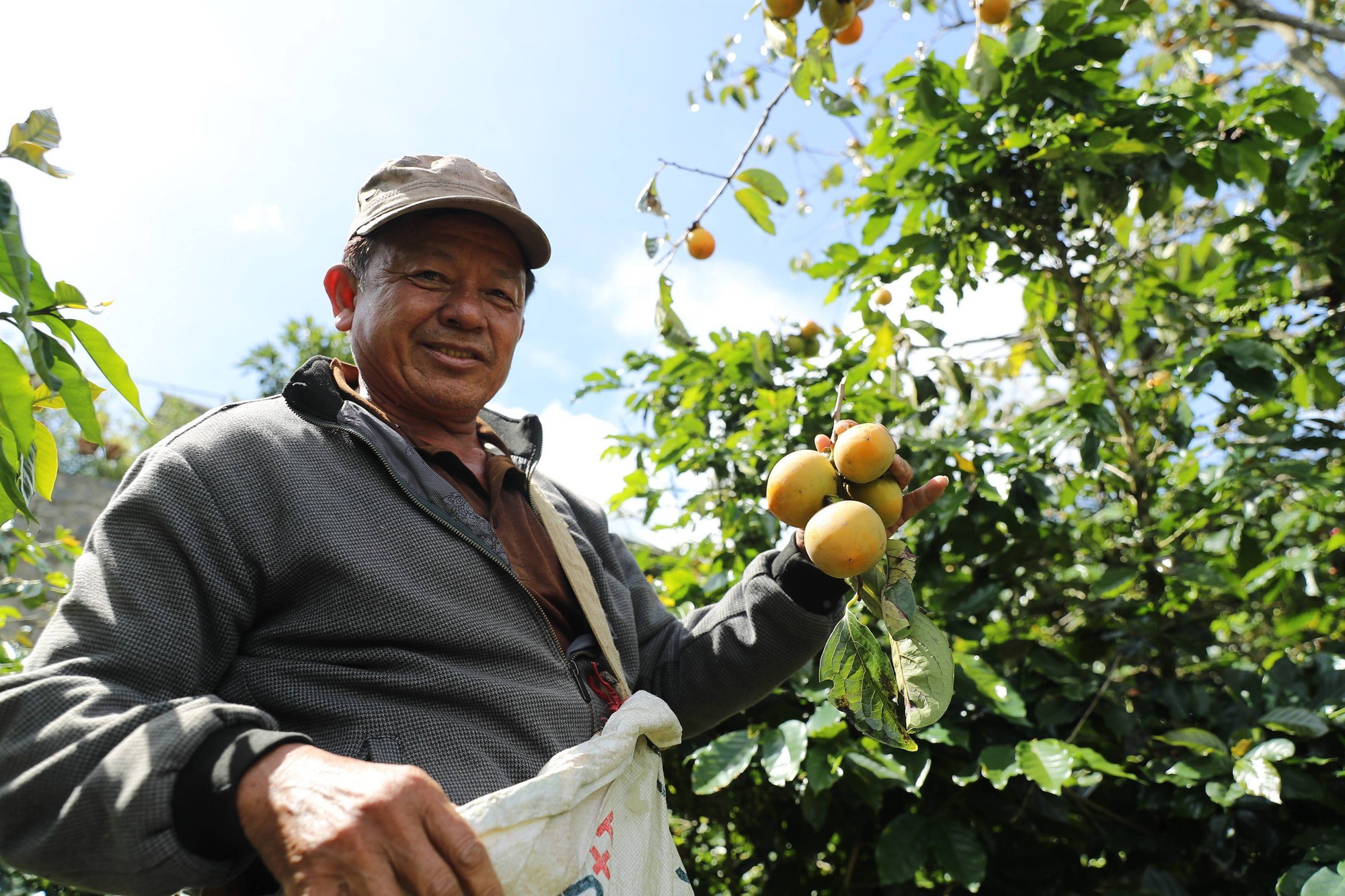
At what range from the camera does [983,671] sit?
2.06 meters

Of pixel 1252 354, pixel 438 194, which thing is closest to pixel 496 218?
pixel 438 194

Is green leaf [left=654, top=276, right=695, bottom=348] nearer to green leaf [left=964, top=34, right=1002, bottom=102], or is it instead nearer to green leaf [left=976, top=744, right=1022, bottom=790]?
green leaf [left=964, top=34, right=1002, bottom=102]

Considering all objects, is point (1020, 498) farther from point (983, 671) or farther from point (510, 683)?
point (510, 683)

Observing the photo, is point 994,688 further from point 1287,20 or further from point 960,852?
point 1287,20

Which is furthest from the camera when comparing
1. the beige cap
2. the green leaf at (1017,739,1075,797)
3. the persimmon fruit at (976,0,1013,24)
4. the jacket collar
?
the persimmon fruit at (976,0,1013,24)

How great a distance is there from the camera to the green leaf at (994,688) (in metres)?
2.00

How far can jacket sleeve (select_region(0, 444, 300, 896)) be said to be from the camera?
2.81ft

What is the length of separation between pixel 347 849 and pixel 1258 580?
2.39m

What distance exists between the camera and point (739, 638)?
1575 millimetres

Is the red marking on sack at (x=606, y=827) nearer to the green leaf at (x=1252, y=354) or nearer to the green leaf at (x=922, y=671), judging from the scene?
the green leaf at (x=922, y=671)

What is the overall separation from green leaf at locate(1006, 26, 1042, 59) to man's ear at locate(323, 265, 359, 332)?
1.68 m

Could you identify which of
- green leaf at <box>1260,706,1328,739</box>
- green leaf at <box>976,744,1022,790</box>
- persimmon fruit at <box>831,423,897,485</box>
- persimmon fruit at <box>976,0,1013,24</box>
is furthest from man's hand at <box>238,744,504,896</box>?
persimmon fruit at <box>976,0,1013,24</box>

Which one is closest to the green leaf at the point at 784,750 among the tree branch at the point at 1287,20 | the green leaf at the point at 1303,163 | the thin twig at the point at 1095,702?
the thin twig at the point at 1095,702

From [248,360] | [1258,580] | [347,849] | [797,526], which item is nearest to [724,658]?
[797,526]
